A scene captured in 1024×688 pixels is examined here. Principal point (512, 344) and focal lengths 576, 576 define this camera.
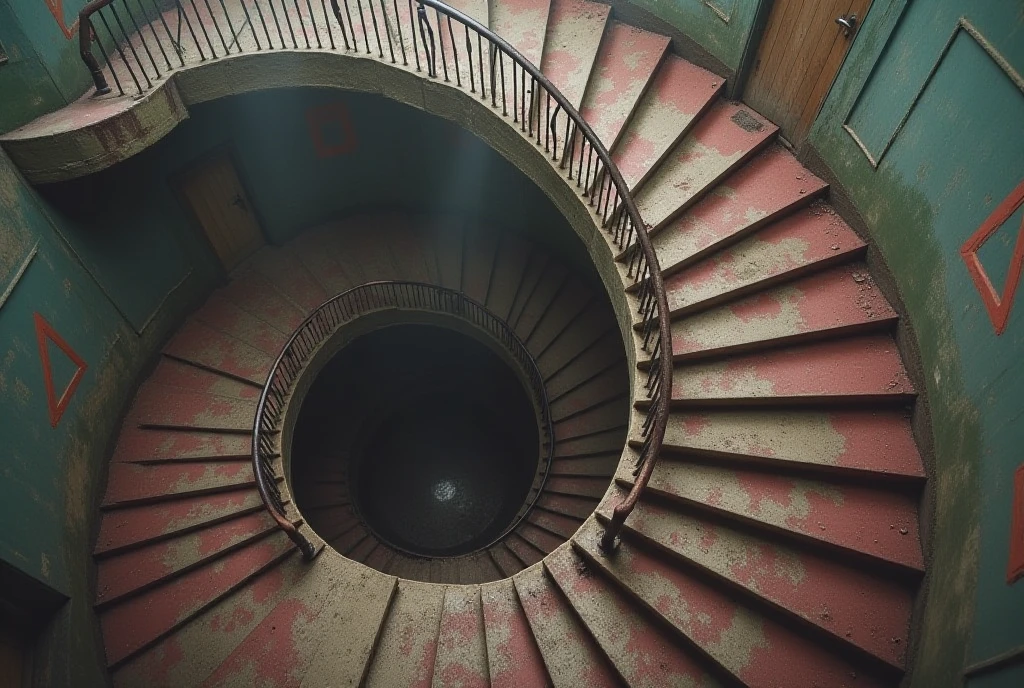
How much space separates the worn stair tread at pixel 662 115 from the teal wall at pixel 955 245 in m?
1.60

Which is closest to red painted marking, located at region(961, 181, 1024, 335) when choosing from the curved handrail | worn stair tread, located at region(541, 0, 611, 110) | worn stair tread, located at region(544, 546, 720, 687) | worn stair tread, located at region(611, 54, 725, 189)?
worn stair tread, located at region(611, 54, 725, 189)

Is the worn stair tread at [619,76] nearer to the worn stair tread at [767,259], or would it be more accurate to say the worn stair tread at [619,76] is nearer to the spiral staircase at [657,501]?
the spiral staircase at [657,501]

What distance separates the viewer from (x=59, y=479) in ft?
19.6

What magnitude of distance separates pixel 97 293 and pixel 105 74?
2504 millimetres

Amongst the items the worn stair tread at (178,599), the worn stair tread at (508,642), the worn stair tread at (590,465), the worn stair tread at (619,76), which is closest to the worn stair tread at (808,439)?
the worn stair tread at (508,642)

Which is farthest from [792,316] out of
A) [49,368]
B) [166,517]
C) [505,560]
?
[49,368]

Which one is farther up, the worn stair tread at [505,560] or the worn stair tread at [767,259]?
the worn stair tread at [767,259]

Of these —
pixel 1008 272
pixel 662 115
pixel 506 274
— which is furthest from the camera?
pixel 506 274

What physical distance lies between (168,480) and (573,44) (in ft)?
24.0

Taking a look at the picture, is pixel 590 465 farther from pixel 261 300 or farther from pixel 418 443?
pixel 261 300

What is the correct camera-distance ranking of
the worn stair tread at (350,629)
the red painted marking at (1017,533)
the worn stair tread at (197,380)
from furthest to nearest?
1. the worn stair tread at (197,380)
2. the worn stair tread at (350,629)
3. the red painted marking at (1017,533)

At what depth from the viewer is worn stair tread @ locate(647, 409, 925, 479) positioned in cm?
475

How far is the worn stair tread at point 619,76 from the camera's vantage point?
Answer: 6.59 metres

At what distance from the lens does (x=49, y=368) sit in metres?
5.96
